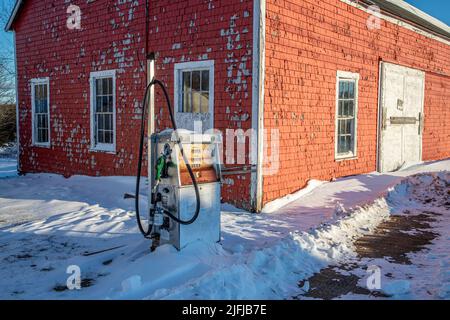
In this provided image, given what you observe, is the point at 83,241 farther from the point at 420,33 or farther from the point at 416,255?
the point at 420,33

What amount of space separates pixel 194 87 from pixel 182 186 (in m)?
4.53

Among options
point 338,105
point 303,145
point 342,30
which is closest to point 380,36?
point 342,30

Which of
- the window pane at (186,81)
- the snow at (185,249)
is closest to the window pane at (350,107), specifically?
the snow at (185,249)

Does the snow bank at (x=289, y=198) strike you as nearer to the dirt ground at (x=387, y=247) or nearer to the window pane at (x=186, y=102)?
the dirt ground at (x=387, y=247)

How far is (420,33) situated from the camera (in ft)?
46.6

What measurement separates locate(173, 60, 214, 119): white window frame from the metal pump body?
11.3 ft

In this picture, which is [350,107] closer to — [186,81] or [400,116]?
[400,116]

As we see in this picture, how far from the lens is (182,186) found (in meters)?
5.09

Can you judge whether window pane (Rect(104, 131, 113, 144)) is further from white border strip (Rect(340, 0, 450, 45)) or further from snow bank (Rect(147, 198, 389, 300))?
snow bank (Rect(147, 198, 389, 300))

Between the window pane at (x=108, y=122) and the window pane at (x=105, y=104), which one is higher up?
the window pane at (x=105, y=104)

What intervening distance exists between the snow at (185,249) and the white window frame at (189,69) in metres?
2.01

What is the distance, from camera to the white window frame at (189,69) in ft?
28.8

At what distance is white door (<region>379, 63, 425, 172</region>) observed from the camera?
12312mm

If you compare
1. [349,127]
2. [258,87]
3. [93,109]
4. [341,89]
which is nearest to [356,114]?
[349,127]
